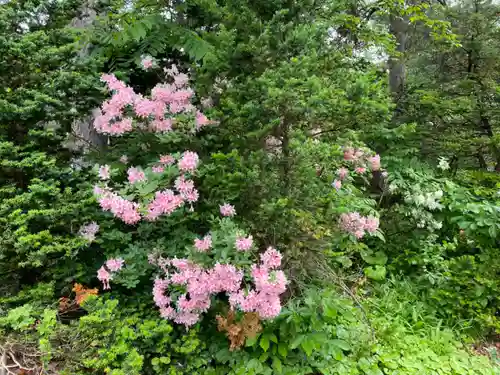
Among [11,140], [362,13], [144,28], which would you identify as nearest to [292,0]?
[144,28]

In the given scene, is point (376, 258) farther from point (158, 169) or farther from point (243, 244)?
point (158, 169)

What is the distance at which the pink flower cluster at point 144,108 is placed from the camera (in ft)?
7.64

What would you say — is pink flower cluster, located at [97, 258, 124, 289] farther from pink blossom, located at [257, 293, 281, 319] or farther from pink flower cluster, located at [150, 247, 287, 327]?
pink blossom, located at [257, 293, 281, 319]

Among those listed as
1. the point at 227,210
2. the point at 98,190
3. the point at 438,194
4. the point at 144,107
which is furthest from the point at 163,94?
the point at 438,194

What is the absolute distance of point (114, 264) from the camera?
219cm

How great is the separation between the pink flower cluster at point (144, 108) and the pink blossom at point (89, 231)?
25.9 inches

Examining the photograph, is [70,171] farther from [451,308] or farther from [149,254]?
[451,308]

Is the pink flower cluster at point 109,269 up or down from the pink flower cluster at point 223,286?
down

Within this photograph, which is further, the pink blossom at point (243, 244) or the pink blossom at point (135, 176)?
the pink blossom at point (135, 176)

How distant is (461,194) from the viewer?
145 inches

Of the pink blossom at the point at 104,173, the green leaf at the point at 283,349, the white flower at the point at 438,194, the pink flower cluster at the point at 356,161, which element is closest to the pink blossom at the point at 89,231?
the pink blossom at the point at 104,173

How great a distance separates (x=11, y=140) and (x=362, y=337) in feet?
9.75

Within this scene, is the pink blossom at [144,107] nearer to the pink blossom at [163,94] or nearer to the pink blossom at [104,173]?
the pink blossom at [163,94]

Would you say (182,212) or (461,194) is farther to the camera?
(461,194)
